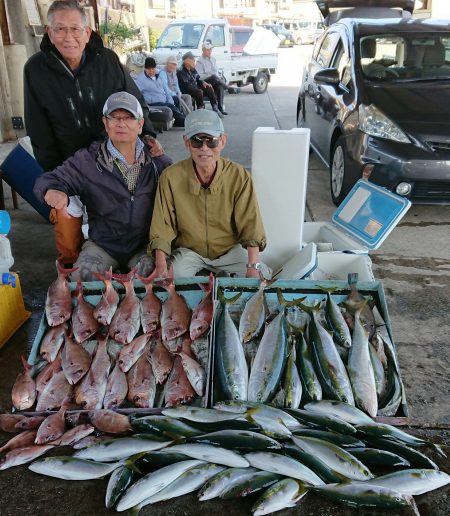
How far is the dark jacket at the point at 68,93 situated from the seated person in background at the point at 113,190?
0.43 metres

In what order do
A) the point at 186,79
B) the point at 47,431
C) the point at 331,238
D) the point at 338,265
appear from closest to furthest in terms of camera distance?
the point at 47,431
the point at 338,265
the point at 331,238
the point at 186,79

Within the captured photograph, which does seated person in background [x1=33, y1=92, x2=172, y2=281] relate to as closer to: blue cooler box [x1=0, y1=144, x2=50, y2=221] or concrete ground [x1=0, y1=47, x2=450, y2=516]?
concrete ground [x1=0, y1=47, x2=450, y2=516]

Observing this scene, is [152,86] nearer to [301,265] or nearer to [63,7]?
[63,7]

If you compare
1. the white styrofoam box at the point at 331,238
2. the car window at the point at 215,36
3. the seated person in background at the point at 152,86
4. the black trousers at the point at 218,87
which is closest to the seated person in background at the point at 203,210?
the white styrofoam box at the point at 331,238

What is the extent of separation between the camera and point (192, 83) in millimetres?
12203

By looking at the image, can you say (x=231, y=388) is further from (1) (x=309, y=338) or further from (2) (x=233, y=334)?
(1) (x=309, y=338)

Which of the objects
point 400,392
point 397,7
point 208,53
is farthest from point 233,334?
point 208,53

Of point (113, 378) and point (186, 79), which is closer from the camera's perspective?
point (113, 378)

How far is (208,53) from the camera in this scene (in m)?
13.2

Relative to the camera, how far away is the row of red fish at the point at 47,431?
233 centimetres

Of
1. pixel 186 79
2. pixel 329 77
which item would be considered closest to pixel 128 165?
pixel 329 77

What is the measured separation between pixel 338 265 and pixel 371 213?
66 cm

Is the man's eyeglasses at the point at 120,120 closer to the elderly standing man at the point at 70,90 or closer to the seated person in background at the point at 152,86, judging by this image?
the elderly standing man at the point at 70,90

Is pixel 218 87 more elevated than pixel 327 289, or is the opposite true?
pixel 327 289
